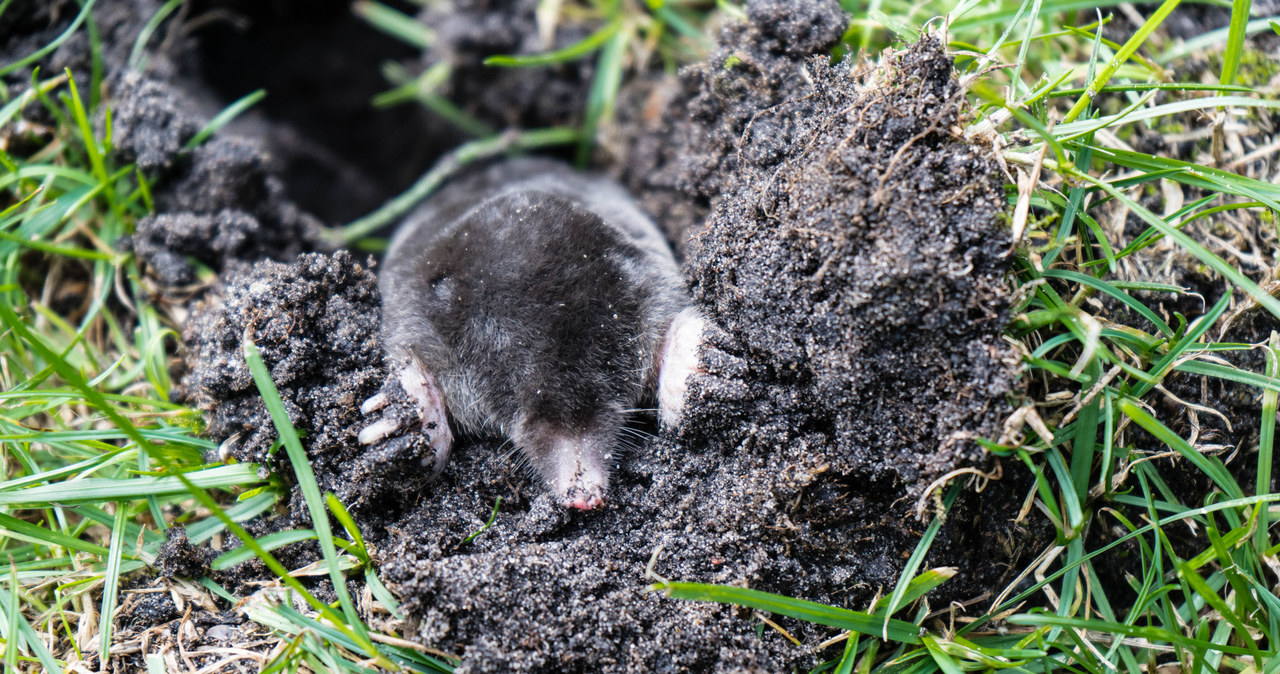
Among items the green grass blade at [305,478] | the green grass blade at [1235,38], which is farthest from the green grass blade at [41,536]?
the green grass blade at [1235,38]

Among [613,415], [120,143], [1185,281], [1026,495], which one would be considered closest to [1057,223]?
[1185,281]

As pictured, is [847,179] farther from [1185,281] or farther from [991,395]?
[1185,281]

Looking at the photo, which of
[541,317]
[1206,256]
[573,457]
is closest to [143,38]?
[541,317]

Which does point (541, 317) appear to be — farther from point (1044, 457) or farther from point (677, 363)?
point (1044, 457)

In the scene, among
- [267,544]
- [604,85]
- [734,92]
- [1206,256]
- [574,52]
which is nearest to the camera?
[1206,256]

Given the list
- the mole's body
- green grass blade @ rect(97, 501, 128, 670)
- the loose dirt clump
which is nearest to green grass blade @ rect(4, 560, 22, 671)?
green grass blade @ rect(97, 501, 128, 670)

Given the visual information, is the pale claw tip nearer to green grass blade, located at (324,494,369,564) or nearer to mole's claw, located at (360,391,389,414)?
mole's claw, located at (360,391,389,414)
